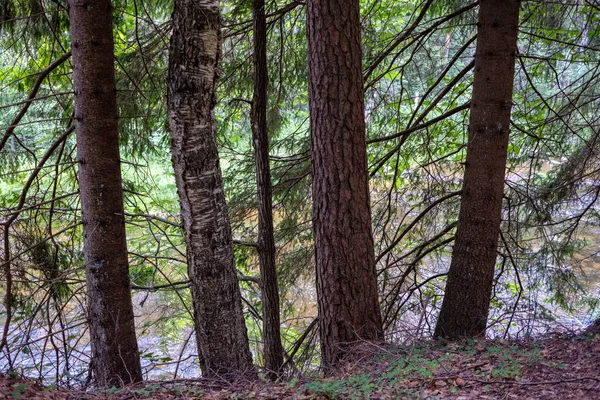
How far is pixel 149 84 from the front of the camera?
222 inches

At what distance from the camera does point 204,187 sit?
150 inches

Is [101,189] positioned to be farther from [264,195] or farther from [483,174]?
[483,174]

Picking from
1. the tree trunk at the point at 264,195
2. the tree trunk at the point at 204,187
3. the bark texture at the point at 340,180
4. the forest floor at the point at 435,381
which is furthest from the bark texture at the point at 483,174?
the tree trunk at the point at 204,187

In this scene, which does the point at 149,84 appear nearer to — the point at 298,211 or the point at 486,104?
the point at 298,211

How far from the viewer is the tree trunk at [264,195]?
525cm

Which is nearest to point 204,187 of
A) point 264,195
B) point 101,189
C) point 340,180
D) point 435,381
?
point 101,189

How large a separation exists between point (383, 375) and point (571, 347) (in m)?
1.56

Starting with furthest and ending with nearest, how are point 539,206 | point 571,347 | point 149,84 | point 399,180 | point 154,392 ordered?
point 399,180 < point 539,206 < point 149,84 < point 571,347 < point 154,392

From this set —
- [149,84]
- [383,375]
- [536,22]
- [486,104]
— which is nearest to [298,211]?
[149,84]

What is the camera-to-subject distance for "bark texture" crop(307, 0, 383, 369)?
4.28m

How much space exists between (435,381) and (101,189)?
117 inches

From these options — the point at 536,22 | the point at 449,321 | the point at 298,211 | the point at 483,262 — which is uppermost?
the point at 536,22

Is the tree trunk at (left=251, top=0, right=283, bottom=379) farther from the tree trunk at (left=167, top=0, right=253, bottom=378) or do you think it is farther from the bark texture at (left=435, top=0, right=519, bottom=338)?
the bark texture at (left=435, top=0, right=519, bottom=338)

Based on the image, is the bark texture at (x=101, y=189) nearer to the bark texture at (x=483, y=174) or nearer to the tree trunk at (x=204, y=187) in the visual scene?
the tree trunk at (x=204, y=187)
